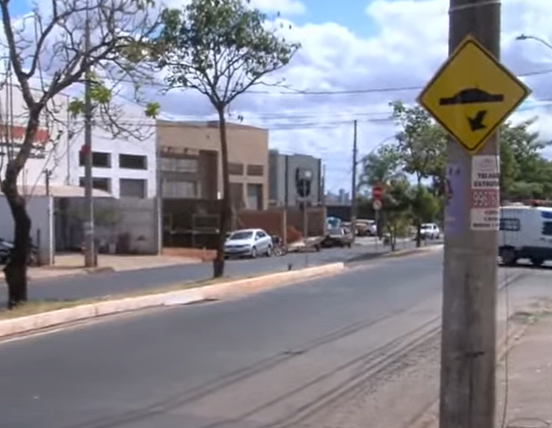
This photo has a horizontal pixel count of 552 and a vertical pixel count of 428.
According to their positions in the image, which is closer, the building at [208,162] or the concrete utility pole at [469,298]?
the concrete utility pole at [469,298]

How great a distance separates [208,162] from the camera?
82688 mm

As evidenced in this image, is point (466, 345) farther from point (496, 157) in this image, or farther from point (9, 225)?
point (9, 225)

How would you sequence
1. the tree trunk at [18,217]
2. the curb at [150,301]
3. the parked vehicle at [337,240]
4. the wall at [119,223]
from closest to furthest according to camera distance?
the curb at [150,301] < the tree trunk at [18,217] < the wall at [119,223] < the parked vehicle at [337,240]

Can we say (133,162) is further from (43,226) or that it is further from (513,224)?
(513,224)

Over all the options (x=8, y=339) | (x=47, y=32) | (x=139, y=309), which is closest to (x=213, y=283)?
(x=139, y=309)

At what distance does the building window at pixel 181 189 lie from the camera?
77500 millimetres

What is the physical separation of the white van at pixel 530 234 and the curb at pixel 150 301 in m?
11.4

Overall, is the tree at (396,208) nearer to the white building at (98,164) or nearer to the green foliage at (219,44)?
the white building at (98,164)

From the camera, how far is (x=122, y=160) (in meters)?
64.6

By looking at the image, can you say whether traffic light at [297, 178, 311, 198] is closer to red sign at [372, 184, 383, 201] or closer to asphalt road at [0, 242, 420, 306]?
asphalt road at [0, 242, 420, 306]

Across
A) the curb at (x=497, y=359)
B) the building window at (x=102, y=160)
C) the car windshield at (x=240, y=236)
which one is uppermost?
the building window at (x=102, y=160)

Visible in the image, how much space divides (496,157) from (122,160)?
5753cm

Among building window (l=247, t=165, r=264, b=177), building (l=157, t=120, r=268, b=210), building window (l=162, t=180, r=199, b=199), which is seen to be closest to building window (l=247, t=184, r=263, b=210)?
building (l=157, t=120, r=268, b=210)

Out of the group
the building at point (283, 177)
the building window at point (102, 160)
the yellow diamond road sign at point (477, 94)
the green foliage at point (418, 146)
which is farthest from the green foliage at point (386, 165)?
the yellow diamond road sign at point (477, 94)
